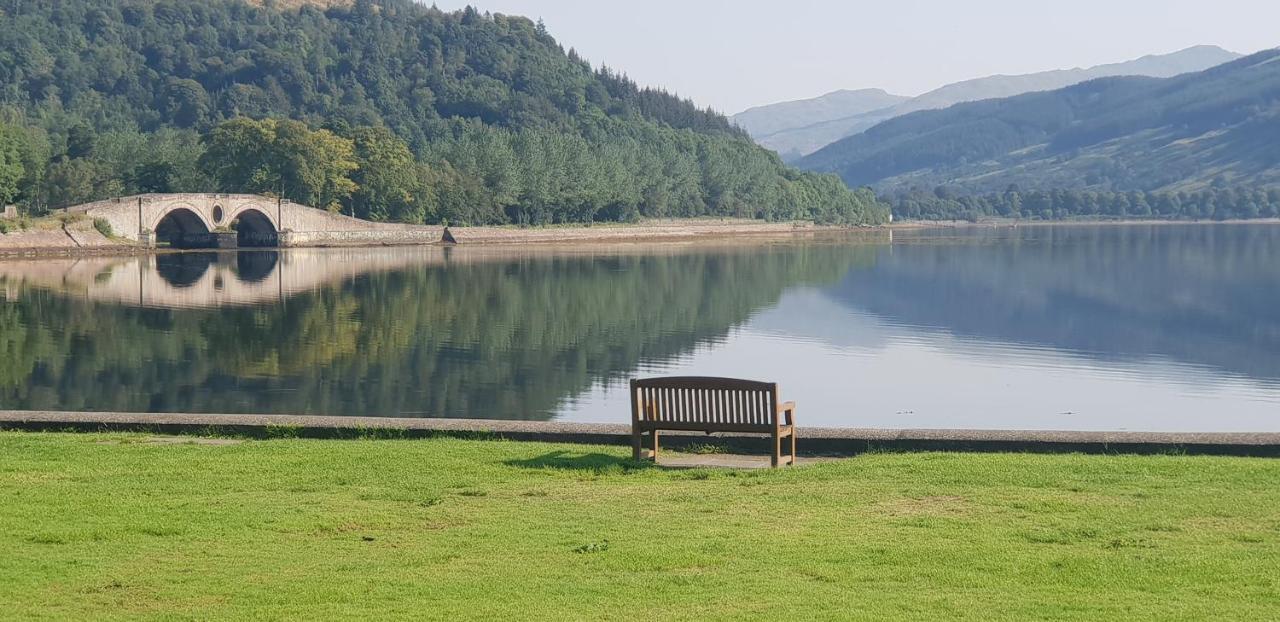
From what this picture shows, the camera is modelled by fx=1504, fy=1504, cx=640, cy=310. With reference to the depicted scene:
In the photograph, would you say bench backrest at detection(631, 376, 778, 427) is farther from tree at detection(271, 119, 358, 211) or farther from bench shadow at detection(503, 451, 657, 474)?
tree at detection(271, 119, 358, 211)

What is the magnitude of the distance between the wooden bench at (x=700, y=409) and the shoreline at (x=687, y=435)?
32.4 inches

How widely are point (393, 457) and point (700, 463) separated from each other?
11.3 ft

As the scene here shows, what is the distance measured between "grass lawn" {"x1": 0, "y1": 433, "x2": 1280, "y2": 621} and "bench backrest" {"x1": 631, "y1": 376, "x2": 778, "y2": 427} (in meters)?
0.81

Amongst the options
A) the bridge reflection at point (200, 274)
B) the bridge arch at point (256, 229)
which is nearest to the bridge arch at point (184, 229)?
the bridge arch at point (256, 229)

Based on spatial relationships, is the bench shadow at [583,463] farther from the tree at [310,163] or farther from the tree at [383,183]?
the tree at [383,183]

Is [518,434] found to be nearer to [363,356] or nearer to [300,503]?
[300,503]

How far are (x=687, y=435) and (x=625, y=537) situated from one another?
5.89 meters

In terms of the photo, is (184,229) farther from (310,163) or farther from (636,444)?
(636,444)

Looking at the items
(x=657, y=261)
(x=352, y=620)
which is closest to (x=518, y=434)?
(x=352, y=620)

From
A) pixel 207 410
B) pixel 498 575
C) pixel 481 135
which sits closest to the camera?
pixel 498 575

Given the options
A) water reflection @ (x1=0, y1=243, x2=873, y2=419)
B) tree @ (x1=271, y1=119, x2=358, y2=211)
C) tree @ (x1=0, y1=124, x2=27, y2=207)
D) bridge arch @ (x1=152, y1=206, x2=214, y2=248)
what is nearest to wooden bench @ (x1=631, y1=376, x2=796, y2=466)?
water reflection @ (x1=0, y1=243, x2=873, y2=419)

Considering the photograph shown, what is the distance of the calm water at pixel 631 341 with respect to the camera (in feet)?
102

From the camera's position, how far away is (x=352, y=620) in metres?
9.75

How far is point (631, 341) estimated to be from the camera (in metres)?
45.4
